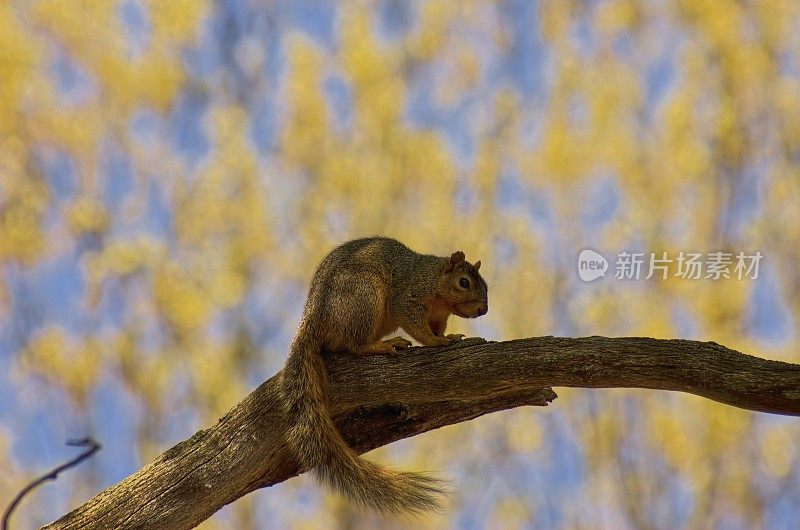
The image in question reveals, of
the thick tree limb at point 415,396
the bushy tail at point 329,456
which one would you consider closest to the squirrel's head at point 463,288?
the thick tree limb at point 415,396

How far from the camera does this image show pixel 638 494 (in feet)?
22.7

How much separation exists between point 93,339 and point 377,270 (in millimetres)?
3970

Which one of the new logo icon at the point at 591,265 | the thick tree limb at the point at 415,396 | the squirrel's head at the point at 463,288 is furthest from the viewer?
the new logo icon at the point at 591,265

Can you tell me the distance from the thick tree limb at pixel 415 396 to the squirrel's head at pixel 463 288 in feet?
1.24

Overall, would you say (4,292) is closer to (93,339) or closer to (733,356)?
(93,339)

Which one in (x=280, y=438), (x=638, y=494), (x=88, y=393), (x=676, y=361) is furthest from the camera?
(x=88, y=393)

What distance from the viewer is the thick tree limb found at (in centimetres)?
379

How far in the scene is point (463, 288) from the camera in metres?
4.42

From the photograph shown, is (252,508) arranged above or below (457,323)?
below

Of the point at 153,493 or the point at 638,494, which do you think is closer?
the point at 153,493

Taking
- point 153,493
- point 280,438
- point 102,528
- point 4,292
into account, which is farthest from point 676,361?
point 4,292

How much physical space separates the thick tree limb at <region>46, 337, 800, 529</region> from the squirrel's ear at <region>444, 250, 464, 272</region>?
47cm

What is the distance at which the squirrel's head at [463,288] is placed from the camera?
4406 mm

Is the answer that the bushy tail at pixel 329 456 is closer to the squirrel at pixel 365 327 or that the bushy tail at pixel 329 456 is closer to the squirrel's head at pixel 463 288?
the squirrel at pixel 365 327
